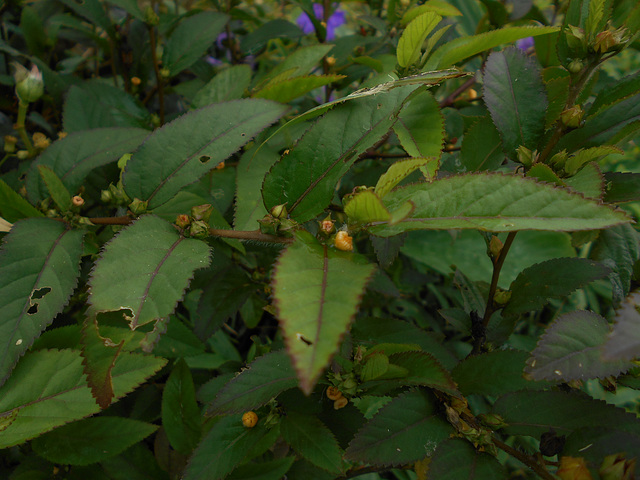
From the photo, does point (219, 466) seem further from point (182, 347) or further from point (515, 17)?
point (515, 17)

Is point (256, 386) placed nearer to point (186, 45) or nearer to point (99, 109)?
point (99, 109)

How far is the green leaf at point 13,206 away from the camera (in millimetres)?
675

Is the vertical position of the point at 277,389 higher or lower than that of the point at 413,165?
lower

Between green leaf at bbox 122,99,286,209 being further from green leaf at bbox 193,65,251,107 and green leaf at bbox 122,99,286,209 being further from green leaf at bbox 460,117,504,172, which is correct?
green leaf at bbox 460,117,504,172

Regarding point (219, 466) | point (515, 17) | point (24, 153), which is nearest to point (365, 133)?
point (219, 466)

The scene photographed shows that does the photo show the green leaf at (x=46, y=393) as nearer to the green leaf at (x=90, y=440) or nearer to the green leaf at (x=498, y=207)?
the green leaf at (x=90, y=440)

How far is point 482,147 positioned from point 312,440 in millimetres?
580

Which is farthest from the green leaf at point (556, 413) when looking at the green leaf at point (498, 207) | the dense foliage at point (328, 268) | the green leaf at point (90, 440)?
the green leaf at point (90, 440)

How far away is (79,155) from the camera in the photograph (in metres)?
0.79

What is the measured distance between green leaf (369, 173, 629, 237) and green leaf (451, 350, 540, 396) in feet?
1.04

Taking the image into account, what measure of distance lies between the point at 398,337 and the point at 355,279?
411mm

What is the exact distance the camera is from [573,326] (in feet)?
1.80

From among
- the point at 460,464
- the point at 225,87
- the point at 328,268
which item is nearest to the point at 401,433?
the point at 460,464

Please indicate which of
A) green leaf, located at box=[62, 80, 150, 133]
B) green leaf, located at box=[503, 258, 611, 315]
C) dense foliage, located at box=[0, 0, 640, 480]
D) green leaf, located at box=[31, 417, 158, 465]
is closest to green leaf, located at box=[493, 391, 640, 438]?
dense foliage, located at box=[0, 0, 640, 480]
